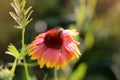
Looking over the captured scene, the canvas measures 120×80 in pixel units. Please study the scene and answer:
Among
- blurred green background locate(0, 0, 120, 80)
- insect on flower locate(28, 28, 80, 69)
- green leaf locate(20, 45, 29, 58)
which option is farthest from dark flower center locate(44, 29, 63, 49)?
blurred green background locate(0, 0, 120, 80)

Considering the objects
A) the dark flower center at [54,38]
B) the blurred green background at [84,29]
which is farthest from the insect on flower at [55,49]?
the blurred green background at [84,29]

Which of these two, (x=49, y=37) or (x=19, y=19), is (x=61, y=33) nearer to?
(x=49, y=37)

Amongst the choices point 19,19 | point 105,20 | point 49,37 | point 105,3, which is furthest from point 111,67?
point 19,19

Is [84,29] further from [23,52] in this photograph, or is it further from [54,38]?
[23,52]

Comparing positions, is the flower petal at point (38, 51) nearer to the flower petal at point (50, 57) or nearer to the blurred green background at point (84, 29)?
the flower petal at point (50, 57)

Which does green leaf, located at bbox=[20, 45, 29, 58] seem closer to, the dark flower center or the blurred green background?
the dark flower center

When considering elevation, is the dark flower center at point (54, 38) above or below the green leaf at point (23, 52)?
below

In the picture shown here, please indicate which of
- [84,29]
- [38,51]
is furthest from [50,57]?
[84,29]
